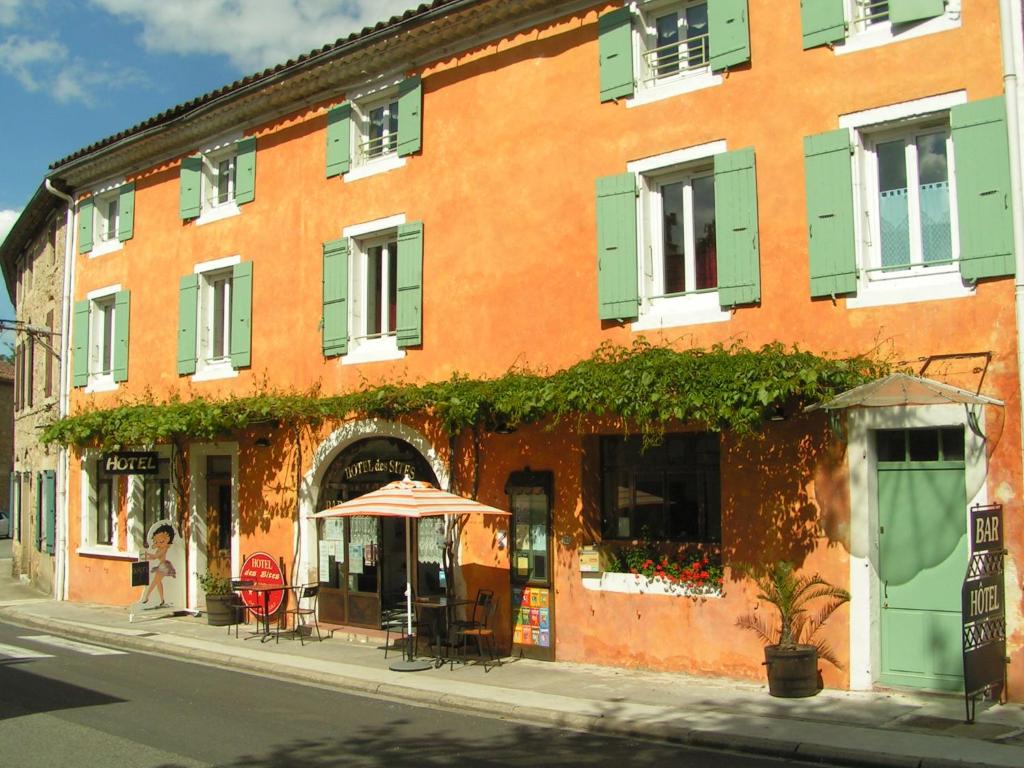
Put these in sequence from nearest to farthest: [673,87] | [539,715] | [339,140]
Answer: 1. [539,715]
2. [673,87]
3. [339,140]

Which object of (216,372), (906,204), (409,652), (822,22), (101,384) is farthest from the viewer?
(101,384)

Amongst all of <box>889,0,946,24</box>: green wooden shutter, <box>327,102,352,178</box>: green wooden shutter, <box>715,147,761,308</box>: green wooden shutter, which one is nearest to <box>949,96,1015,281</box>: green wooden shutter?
<box>889,0,946,24</box>: green wooden shutter

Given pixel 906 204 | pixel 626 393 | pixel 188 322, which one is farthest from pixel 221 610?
pixel 906 204

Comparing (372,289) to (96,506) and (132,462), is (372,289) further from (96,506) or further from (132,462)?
(96,506)

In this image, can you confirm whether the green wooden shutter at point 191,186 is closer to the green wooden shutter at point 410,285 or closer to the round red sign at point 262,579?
the green wooden shutter at point 410,285

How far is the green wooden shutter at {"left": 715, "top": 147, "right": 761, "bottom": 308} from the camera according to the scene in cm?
1083

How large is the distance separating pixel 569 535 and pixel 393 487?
224cm

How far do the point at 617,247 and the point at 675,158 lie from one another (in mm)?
1217

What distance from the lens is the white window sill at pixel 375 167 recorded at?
14.7 metres

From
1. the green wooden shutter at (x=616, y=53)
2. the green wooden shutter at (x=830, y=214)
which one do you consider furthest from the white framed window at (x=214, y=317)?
the green wooden shutter at (x=830, y=214)

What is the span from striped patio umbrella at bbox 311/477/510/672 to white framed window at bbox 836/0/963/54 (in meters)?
6.60

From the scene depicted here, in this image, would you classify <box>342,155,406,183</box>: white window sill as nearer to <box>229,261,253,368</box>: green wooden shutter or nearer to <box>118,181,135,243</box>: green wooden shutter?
<box>229,261,253,368</box>: green wooden shutter

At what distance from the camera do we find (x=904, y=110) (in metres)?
9.97

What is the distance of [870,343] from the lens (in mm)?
10062
